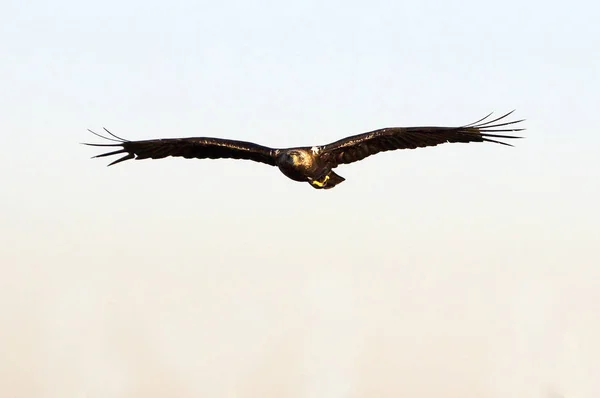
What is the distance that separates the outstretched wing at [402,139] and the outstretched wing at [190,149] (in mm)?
2223

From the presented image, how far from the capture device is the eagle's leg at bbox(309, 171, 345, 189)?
104 feet

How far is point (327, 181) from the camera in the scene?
31.8 meters

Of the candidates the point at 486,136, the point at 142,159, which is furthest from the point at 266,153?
the point at 486,136

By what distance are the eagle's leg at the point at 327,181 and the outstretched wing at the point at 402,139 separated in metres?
0.64

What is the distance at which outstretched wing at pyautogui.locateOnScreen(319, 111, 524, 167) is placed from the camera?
32750 mm

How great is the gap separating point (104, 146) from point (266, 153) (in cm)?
518

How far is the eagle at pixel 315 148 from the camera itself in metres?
31.6

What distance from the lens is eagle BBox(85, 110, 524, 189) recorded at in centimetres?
3159

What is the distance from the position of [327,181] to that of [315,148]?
0.99 m

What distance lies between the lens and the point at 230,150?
33625 millimetres

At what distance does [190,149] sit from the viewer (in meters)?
34.1

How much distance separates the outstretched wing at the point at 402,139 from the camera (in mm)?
32750

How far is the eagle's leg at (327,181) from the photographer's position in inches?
1248

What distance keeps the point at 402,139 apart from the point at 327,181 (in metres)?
2.86
